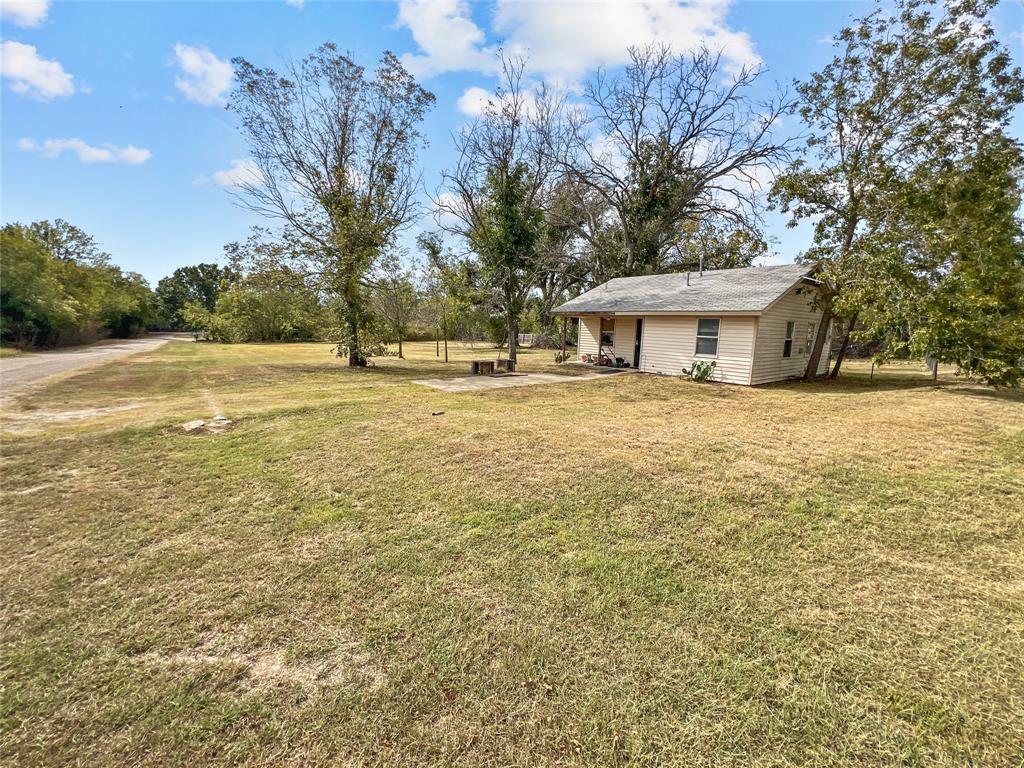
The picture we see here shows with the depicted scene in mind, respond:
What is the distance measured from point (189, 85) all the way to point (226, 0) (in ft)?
13.5

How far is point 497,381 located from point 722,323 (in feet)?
22.9

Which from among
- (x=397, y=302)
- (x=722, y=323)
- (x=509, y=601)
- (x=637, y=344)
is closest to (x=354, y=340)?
(x=397, y=302)

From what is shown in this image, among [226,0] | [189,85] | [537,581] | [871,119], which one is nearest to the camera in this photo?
[537,581]

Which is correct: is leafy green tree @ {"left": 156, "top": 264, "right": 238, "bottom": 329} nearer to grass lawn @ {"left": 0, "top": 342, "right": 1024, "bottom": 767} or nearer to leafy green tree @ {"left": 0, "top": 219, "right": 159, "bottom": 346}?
leafy green tree @ {"left": 0, "top": 219, "right": 159, "bottom": 346}

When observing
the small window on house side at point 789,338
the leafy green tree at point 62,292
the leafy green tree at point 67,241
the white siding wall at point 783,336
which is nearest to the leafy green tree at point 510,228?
the white siding wall at point 783,336

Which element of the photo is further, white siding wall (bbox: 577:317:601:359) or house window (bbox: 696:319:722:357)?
white siding wall (bbox: 577:317:601:359)

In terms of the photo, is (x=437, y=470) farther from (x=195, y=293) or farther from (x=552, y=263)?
(x=195, y=293)

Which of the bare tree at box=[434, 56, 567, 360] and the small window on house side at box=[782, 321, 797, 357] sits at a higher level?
the bare tree at box=[434, 56, 567, 360]

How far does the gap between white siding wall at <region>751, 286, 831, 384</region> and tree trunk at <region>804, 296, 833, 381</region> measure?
0.32 m

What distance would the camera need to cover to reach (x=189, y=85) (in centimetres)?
1000

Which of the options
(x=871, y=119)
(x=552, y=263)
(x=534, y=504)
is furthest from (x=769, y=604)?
(x=552, y=263)

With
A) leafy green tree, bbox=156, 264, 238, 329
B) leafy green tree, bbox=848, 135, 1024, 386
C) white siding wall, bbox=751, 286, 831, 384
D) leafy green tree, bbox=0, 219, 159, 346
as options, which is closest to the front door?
white siding wall, bbox=751, 286, 831, 384

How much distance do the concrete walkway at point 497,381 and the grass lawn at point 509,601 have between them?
5148 mm

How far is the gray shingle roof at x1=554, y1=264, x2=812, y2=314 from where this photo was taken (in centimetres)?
1209
